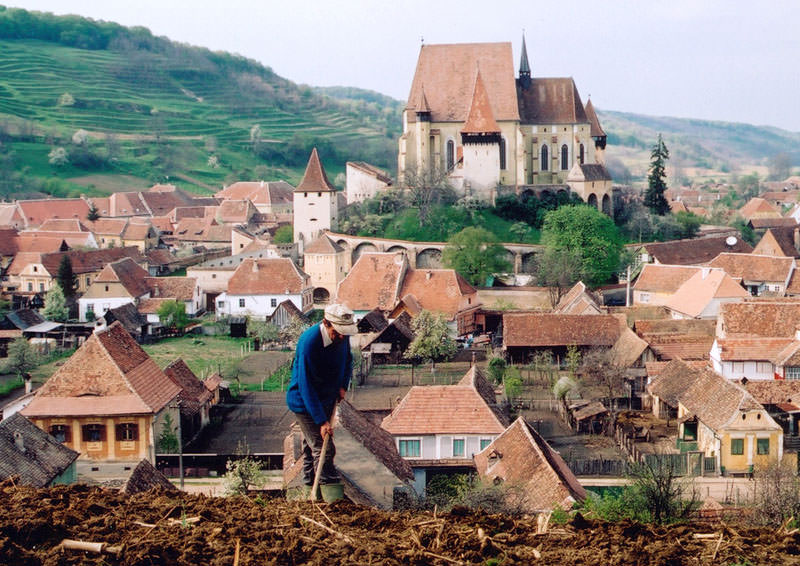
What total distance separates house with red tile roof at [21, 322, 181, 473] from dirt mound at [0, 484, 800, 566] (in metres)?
15.8

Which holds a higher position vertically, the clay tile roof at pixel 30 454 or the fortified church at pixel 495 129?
the fortified church at pixel 495 129

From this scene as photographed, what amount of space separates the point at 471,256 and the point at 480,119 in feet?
35.9

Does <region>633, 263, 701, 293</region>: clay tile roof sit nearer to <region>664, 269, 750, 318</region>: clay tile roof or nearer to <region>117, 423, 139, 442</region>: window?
<region>664, 269, 750, 318</region>: clay tile roof

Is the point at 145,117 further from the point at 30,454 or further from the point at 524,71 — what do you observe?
the point at 30,454

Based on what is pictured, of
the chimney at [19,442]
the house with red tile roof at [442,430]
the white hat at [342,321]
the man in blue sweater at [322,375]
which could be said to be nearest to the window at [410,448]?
the house with red tile roof at [442,430]

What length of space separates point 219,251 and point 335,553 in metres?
61.2

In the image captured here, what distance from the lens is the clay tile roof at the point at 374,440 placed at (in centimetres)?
1753

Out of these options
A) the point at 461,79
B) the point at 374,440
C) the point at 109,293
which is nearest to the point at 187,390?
the point at 374,440

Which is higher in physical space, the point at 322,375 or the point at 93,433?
the point at 322,375

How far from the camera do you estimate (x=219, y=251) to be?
67.3m

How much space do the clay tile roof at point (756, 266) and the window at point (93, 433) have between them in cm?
3257

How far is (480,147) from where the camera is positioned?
59219 mm

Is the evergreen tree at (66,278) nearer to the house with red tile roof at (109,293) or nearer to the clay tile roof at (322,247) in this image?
the house with red tile roof at (109,293)

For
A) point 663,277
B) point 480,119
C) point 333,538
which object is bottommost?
point 663,277
